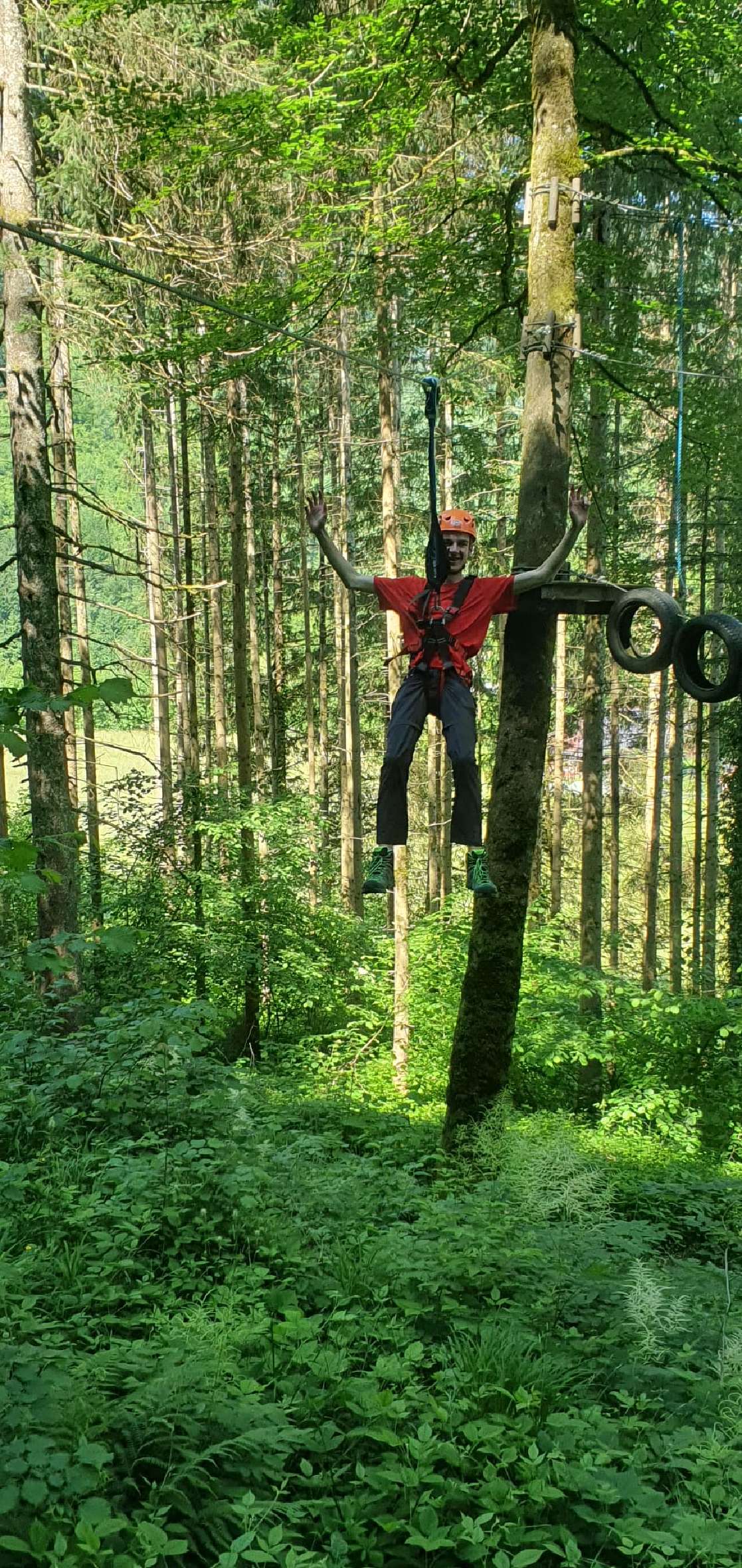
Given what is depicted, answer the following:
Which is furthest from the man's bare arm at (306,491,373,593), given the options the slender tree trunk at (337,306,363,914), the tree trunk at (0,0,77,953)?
the slender tree trunk at (337,306,363,914)

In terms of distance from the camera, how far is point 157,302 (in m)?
12.1

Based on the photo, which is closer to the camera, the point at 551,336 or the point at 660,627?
the point at 660,627

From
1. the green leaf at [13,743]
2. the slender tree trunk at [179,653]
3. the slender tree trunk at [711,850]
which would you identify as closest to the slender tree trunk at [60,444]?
the slender tree trunk at [179,653]

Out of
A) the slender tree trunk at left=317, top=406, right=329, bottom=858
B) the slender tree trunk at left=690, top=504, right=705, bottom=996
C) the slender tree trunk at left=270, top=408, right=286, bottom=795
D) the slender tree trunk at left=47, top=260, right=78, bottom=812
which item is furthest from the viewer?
the slender tree trunk at left=317, top=406, right=329, bottom=858

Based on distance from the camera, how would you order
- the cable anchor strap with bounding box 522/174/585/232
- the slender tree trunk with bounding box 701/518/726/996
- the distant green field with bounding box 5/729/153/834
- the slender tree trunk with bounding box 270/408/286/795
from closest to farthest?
the cable anchor strap with bounding box 522/174/585/232, the slender tree trunk with bounding box 701/518/726/996, the slender tree trunk with bounding box 270/408/286/795, the distant green field with bounding box 5/729/153/834

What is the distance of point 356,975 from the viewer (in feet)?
48.8

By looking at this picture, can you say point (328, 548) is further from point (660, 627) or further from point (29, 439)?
point (29, 439)

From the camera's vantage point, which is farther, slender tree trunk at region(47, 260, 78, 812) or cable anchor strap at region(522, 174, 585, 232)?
slender tree trunk at region(47, 260, 78, 812)

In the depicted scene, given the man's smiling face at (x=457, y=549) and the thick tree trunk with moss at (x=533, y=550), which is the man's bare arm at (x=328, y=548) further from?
the thick tree trunk with moss at (x=533, y=550)

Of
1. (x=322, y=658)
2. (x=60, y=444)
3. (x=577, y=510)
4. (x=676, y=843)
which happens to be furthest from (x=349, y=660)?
(x=577, y=510)

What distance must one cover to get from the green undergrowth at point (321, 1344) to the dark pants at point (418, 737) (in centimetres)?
158

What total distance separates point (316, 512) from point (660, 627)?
79.5 inches

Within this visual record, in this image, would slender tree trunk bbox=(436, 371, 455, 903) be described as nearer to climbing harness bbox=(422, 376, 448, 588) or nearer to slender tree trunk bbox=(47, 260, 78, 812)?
slender tree trunk bbox=(47, 260, 78, 812)

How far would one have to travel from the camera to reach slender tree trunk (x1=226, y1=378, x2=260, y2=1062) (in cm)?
1308
